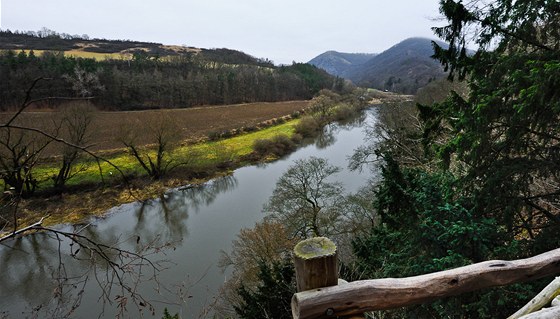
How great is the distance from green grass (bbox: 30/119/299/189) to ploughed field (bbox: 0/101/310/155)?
129 centimetres

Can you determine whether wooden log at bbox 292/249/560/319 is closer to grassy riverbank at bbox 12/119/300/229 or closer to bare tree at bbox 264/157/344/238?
bare tree at bbox 264/157/344/238

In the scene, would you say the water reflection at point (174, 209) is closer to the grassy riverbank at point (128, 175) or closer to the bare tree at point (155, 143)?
the grassy riverbank at point (128, 175)

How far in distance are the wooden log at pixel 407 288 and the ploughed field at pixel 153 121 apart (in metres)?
14.5

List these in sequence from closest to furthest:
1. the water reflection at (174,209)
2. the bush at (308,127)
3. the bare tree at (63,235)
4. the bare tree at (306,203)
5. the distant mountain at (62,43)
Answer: the bare tree at (63,235), the bare tree at (306,203), the water reflection at (174,209), the bush at (308,127), the distant mountain at (62,43)

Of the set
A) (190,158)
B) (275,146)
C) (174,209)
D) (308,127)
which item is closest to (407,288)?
(174,209)

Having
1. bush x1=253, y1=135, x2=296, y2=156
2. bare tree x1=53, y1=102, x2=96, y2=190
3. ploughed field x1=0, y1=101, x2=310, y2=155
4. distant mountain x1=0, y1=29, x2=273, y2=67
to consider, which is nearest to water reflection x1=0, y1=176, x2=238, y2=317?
bare tree x1=53, y1=102, x2=96, y2=190

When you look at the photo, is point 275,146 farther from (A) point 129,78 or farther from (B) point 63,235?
(A) point 129,78

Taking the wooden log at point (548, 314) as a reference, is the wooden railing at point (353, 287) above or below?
below

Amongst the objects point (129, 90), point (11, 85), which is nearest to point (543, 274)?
point (11, 85)

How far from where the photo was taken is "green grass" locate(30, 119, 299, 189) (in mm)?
20109

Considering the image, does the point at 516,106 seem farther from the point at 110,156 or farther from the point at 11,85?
the point at 11,85

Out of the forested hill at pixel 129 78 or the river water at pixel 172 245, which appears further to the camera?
the forested hill at pixel 129 78

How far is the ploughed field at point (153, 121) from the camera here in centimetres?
2011

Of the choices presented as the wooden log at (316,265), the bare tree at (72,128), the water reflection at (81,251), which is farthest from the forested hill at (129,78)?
the wooden log at (316,265)
